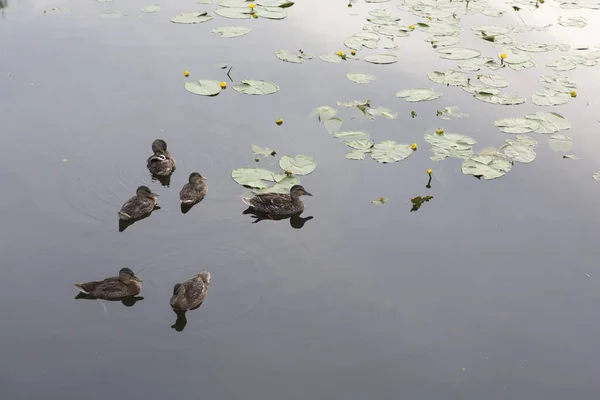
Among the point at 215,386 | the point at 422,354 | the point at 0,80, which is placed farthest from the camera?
the point at 0,80

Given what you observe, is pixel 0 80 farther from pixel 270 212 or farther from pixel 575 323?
pixel 575 323

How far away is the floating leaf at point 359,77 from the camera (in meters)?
11.5

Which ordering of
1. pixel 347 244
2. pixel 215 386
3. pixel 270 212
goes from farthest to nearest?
pixel 270 212 → pixel 347 244 → pixel 215 386

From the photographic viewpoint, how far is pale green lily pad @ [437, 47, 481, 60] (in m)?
12.4

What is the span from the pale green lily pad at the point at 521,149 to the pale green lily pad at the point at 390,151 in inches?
60.5

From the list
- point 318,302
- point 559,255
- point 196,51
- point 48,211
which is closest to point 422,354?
point 318,302

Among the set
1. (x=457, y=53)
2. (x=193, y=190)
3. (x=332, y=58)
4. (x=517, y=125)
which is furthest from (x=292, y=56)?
(x=193, y=190)

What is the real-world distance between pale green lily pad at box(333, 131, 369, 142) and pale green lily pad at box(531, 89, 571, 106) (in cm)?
322

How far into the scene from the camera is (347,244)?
795 cm

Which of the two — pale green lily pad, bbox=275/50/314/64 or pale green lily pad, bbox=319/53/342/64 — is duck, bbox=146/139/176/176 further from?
pale green lily pad, bbox=319/53/342/64

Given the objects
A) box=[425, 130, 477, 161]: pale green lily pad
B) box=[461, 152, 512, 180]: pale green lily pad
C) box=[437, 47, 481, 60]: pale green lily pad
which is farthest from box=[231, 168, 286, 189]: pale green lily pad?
box=[437, 47, 481, 60]: pale green lily pad

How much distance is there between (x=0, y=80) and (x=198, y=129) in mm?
3971

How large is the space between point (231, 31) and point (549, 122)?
6514 millimetres

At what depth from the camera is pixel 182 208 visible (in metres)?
8.68
